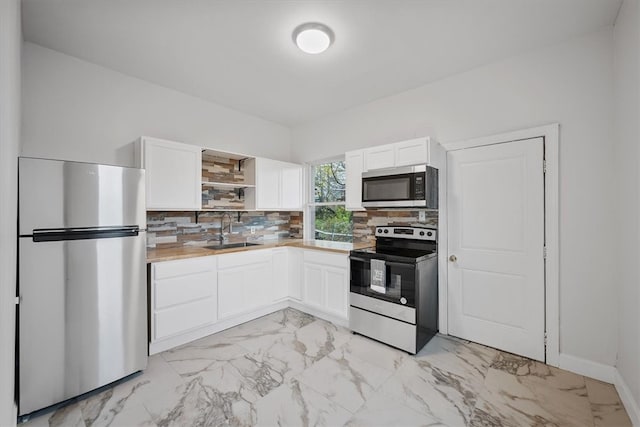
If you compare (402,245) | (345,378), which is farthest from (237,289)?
(402,245)

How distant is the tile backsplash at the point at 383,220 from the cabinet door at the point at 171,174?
194 cm

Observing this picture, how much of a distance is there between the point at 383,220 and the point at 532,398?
2.00 meters

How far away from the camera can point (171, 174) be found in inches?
112

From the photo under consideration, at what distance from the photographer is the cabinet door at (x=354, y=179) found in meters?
3.21

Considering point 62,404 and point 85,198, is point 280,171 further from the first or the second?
point 62,404

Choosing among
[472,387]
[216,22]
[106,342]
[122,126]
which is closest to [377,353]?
[472,387]

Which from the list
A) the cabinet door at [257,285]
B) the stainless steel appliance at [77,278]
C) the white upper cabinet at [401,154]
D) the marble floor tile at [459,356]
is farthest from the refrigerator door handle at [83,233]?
the marble floor tile at [459,356]

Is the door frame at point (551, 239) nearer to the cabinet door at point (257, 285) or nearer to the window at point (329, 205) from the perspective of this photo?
the window at point (329, 205)

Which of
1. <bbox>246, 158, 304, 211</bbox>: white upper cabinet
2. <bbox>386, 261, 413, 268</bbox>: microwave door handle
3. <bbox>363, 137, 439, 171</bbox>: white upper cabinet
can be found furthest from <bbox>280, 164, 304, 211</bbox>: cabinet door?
<bbox>386, 261, 413, 268</bbox>: microwave door handle

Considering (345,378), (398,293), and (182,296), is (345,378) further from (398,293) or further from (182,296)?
(182,296)

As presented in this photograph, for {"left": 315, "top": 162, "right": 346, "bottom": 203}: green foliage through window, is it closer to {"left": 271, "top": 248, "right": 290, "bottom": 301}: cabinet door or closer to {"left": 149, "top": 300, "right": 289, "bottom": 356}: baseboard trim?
{"left": 271, "top": 248, "right": 290, "bottom": 301}: cabinet door

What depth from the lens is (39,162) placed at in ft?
5.76

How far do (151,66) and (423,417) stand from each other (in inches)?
141

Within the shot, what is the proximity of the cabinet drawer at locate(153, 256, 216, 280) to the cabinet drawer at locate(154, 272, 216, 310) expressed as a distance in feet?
0.14
